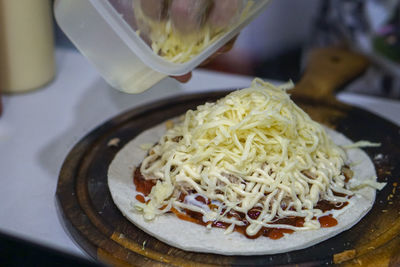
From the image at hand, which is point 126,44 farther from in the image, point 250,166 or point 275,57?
point 275,57

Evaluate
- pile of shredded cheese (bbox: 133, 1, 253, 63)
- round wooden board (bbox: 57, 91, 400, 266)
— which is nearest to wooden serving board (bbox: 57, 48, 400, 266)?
round wooden board (bbox: 57, 91, 400, 266)

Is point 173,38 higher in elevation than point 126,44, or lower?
lower

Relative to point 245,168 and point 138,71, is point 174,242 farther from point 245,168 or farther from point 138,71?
point 138,71

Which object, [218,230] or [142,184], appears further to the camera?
[142,184]

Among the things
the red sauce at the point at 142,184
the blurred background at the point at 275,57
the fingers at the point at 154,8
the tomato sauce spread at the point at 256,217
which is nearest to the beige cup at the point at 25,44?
the blurred background at the point at 275,57

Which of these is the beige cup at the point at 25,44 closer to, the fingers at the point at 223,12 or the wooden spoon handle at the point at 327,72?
the fingers at the point at 223,12

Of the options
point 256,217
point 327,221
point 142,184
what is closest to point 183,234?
point 256,217

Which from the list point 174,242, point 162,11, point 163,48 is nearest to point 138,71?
point 163,48
